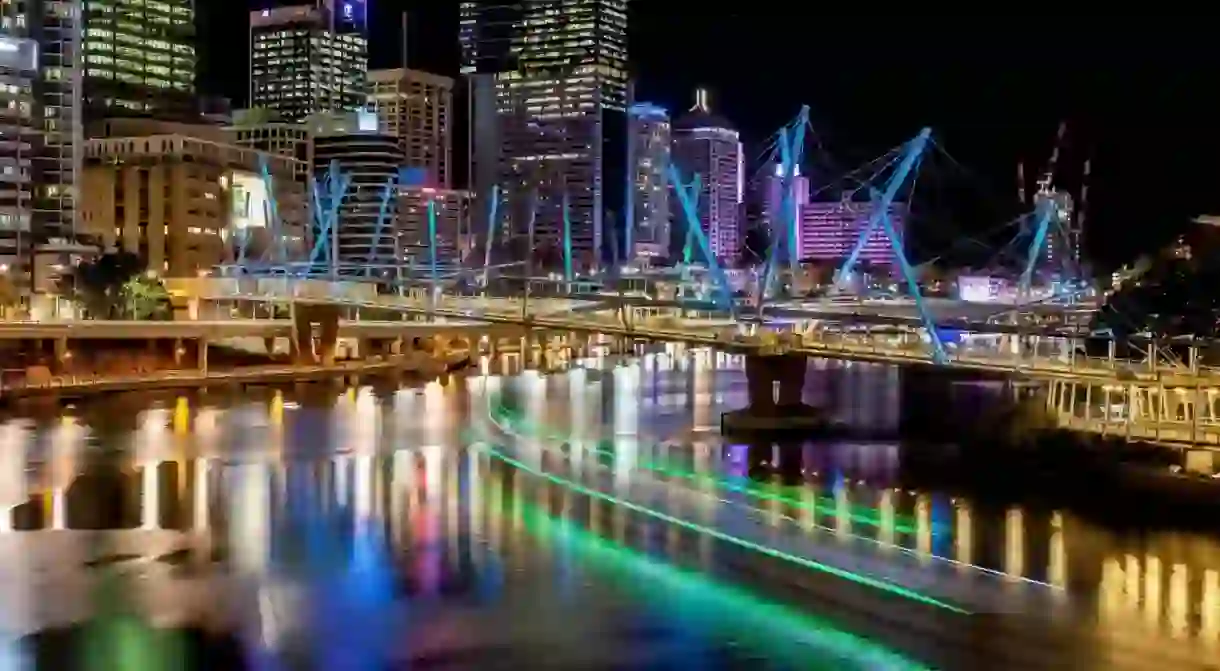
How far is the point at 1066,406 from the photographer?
13.2 metres

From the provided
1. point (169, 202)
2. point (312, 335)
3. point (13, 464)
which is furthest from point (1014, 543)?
point (169, 202)

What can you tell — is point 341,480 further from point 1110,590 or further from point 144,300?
point 144,300

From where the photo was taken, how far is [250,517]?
8438 mm

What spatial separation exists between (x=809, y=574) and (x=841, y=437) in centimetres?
637

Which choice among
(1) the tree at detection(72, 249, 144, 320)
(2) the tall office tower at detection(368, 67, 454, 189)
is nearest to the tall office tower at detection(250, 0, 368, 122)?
(2) the tall office tower at detection(368, 67, 454, 189)

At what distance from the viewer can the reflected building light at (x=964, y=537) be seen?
7.17 m

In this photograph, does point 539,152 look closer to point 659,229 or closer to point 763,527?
point 659,229

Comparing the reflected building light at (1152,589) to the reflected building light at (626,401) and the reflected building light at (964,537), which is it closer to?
the reflected building light at (964,537)

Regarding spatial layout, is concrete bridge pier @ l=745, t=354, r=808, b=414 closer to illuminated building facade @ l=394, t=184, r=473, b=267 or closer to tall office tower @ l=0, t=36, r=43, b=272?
tall office tower @ l=0, t=36, r=43, b=272

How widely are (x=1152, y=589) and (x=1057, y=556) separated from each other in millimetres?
776

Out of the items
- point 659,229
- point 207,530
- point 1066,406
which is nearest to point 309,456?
point 207,530

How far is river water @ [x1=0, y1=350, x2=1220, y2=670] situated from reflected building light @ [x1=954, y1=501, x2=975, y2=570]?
27 millimetres

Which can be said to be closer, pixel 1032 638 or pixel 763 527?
pixel 1032 638

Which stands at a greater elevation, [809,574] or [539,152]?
[539,152]
